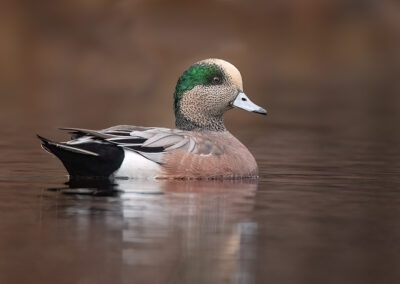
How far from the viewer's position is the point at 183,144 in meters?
10.3

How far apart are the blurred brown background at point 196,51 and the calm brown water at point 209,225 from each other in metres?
7.76

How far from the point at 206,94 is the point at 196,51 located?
14986 mm

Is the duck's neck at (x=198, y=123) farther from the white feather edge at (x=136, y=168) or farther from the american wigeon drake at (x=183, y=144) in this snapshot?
the white feather edge at (x=136, y=168)

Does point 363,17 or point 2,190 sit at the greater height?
point 363,17

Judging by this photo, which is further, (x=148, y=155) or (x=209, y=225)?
(x=148, y=155)

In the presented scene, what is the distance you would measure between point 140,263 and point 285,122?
10.1 meters

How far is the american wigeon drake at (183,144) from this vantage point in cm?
994

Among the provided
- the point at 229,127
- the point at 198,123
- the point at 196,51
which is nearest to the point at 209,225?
the point at 198,123

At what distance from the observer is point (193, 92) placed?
11008 mm

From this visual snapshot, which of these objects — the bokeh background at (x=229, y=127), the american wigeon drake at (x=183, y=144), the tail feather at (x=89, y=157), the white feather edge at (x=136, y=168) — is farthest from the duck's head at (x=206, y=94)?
the tail feather at (x=89, y=157)

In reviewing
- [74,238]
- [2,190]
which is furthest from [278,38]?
[74,238]

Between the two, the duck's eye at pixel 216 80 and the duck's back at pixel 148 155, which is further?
the duck's eye at pixel 216 80

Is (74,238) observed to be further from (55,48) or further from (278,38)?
(278,38)

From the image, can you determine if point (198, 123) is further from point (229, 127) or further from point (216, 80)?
point (229, 127)
